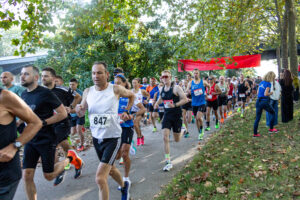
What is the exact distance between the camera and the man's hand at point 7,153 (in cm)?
201

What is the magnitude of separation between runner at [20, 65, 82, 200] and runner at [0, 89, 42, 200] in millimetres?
1479

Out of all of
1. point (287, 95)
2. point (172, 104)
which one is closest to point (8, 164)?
point (172, 104)

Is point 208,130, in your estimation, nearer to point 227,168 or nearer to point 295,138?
point 295,138

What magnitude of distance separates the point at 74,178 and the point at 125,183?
5.60 ft

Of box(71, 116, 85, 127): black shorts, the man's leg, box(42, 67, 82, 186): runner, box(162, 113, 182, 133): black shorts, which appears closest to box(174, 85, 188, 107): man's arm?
box(162, 113, 182, 133): black shorts

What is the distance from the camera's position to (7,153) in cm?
204

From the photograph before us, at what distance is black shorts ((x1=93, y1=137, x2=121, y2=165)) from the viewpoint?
339 cm

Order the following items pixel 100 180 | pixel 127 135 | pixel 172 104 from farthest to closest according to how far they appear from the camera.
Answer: pixel 172 104, pixel 127 135, pixel 100 180

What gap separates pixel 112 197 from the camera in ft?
14.0

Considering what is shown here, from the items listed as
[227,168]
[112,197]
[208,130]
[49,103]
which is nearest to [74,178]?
[112,197]

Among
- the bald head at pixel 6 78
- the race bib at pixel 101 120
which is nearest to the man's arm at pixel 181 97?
the race bib at pixel 101 120

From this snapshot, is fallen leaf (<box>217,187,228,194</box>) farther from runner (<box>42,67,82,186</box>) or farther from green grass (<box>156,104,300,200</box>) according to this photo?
runner (<box>42,67,82,186</box>)

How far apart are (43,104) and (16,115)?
1.56 metres

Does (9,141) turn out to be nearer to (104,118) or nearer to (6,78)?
(104,118)
